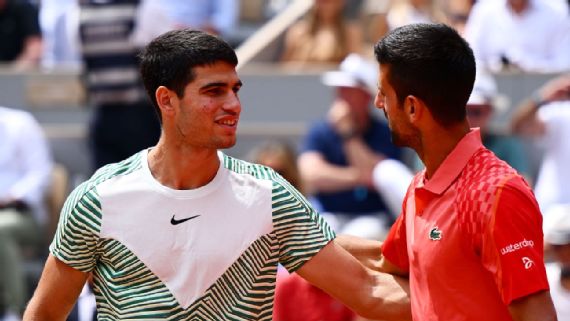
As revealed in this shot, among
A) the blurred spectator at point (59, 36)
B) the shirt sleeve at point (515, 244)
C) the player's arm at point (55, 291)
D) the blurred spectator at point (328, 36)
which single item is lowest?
the blurred spectator at point (59, 36)

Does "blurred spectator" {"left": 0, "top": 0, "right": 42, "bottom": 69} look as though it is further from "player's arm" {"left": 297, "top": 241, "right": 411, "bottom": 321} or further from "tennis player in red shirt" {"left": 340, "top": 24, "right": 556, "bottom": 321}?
"tennis player in red shirt" {"left": 340, "top": 24, "right": 556, "bottom": 321}

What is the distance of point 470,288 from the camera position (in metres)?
3.83

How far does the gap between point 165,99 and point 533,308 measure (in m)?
1.28

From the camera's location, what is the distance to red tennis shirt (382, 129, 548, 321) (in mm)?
3668

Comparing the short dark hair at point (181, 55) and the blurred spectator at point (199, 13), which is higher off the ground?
the short dark hair at point (181, 55)

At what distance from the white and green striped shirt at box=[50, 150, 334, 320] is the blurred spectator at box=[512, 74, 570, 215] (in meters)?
3.94

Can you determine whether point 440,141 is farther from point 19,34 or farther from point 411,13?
point 19,34

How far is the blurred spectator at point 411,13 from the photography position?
369 inches

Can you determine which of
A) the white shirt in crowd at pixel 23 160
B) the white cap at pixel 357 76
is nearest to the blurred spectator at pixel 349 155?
the white cap at pixel 357 76

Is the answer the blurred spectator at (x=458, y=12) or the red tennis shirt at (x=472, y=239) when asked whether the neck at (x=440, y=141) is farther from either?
the blurred spectator at (x=458, y=12)

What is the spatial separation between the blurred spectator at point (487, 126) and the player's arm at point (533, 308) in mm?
4021

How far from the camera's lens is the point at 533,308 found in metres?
3.66

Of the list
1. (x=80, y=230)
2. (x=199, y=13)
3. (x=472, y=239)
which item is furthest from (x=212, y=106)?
(x=199, y=13)

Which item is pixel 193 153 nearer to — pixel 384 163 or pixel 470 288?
pixel 470 288
